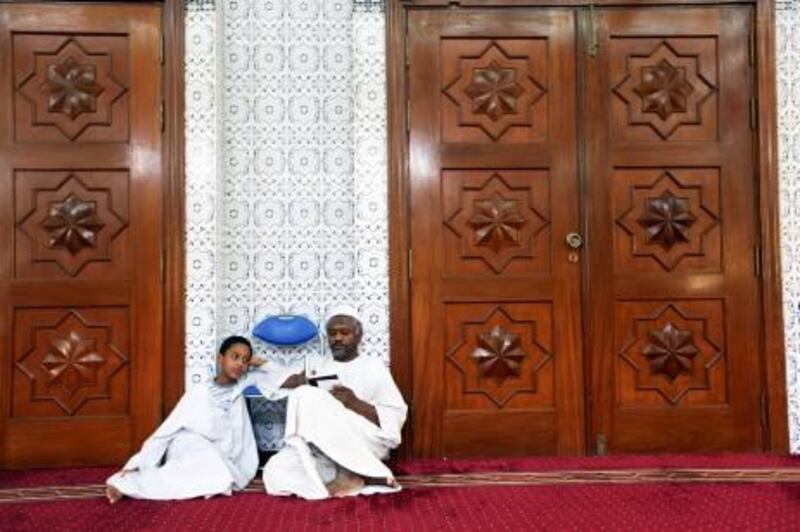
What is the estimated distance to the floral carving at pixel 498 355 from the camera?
3637mm

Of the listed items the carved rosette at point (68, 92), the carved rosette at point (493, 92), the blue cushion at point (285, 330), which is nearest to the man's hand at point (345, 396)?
the blue cushion at point (285, 330)

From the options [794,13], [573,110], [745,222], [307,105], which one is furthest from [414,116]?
[794,13]

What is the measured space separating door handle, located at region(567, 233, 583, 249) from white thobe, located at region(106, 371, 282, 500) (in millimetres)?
1696

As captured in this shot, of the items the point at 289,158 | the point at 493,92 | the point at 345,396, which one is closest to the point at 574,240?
the point at 493,92

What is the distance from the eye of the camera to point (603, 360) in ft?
12.0

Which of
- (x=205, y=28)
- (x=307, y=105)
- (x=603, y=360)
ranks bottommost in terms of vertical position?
(x=603, y=360)

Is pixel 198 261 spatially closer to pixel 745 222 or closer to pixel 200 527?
pixel 200 527

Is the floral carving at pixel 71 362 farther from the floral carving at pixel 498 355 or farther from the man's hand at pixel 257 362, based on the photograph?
the floral carving at pixel 498 355

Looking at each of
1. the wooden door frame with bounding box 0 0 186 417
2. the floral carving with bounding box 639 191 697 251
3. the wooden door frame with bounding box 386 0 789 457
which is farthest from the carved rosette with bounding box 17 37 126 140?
the floral carving with bounding box 639 191 697 251

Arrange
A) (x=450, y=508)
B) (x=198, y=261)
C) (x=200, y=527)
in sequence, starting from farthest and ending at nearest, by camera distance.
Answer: (x=198, y=261), (x=450, y=508), (x=200, y=527)

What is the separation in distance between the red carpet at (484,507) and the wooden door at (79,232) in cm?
33

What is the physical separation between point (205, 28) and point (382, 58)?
911 millimetres

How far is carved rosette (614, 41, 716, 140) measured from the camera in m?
3.73

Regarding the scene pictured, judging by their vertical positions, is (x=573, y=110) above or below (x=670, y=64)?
below
